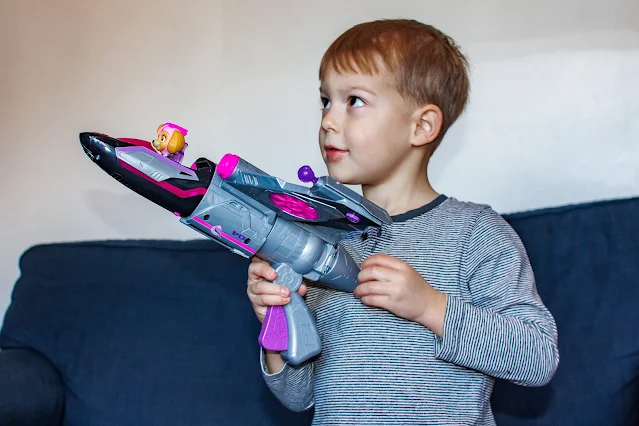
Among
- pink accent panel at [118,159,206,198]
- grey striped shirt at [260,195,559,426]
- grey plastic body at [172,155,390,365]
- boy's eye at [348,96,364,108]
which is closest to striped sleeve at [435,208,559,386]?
grey striped shirt at [260,195,559,426]

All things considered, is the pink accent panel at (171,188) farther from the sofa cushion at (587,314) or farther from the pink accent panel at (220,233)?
the sofa cushion at (587,314)

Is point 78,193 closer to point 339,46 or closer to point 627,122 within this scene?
point 339,46

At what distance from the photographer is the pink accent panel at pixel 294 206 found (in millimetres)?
883

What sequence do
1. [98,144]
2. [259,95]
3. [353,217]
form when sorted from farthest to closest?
[259,95]
[353,217]
[98,144]

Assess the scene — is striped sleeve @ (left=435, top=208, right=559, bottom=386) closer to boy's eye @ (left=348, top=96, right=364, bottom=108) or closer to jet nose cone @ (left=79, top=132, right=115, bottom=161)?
boy's eye @ (left=348, top=96, right=364, bottom=108)

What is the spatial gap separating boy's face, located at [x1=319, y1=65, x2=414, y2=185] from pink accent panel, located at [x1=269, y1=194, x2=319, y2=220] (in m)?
0.16

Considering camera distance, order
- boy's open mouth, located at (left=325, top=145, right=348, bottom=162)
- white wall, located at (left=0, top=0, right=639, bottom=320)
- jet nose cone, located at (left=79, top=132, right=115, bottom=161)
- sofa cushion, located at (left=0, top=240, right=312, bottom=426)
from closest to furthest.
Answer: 1. jet nose cone, located at (left=79, top=132, right=115, bottom=161)
2. boy's open mouth, located at (left=325, top=145, right=348, bottom=162)
3. sofa cushion, located at (left=0, top=240, right=312, bottom=426)
4. white wall, located at (left=0, top=0, right=639, bottom=320)

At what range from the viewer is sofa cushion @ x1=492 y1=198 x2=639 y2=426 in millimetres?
1157

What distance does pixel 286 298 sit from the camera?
964 millimetres

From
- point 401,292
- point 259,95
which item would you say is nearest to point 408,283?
point 401,292

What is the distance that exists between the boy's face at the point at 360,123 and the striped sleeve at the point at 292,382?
0.96 feet

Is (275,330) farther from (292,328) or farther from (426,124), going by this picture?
(426,124)

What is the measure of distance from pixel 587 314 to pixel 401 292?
16.8 inches

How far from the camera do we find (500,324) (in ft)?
3.14
